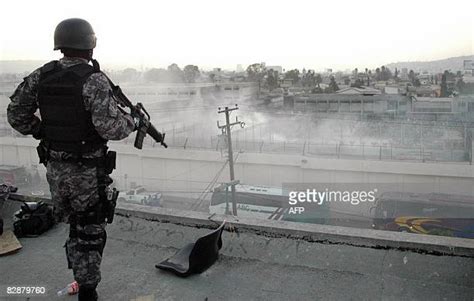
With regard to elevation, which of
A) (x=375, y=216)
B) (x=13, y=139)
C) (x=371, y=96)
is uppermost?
(x=371, y=96)

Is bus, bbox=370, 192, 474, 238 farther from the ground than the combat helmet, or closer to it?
closer to it

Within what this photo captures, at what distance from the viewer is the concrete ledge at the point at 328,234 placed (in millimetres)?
1772

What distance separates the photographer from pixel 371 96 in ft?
61.8

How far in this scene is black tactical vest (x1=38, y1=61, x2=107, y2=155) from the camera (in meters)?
1.28

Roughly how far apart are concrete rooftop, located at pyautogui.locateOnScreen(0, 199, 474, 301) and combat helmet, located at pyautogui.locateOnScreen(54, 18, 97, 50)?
0.97m

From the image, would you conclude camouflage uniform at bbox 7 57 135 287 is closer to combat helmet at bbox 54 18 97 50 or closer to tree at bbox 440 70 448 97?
combat helmet at bbox 54 18 97 50

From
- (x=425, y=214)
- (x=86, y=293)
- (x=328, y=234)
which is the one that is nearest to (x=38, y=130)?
(x=86, y=293)

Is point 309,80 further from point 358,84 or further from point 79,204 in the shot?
point 79,204

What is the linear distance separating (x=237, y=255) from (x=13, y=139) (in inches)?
728

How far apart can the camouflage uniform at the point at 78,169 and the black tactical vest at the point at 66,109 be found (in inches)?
1.0

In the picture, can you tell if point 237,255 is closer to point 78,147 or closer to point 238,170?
point 78,147

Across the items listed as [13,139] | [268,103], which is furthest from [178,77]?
[13,139]

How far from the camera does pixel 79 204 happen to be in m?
1.37

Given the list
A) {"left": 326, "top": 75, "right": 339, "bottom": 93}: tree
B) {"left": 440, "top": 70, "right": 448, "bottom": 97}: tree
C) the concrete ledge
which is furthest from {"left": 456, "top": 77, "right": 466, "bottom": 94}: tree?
the concrete ledge
